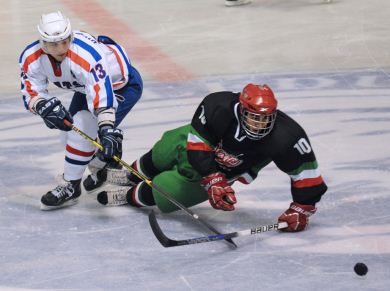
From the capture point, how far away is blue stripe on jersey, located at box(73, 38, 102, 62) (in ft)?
14.7

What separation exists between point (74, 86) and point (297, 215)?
45.2 inches

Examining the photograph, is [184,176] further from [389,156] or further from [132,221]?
[389,156]

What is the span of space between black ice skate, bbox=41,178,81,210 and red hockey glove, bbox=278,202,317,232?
3.29 feet

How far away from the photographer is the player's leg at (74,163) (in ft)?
15.1

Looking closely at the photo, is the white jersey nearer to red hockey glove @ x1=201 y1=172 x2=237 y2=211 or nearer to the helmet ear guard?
the helmet ear guard

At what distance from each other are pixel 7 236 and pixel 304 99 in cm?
253

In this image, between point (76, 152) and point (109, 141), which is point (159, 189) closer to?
point (109, 141)

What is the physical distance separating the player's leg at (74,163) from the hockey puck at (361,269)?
1379 mm

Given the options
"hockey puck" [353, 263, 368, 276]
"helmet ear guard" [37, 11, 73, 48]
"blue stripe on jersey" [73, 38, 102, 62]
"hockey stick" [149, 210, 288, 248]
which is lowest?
"hockey stick" [149, 210, 288, 248]

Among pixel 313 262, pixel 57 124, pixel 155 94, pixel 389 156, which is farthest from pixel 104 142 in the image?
pixel 155 94

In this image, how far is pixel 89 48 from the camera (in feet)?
14.8

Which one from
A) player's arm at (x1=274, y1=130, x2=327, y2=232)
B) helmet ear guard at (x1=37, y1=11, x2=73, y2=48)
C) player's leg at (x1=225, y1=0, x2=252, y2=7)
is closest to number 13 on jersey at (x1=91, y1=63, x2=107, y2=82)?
helmet ear guard at (x1=37, y1=11, x2=73, y2=48)

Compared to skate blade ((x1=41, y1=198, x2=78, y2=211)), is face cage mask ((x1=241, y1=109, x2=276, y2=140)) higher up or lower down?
higher up

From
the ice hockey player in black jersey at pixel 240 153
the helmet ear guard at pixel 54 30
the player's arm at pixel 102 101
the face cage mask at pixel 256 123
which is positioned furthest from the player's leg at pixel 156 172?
the helmet ear guard at pixel 54 30
